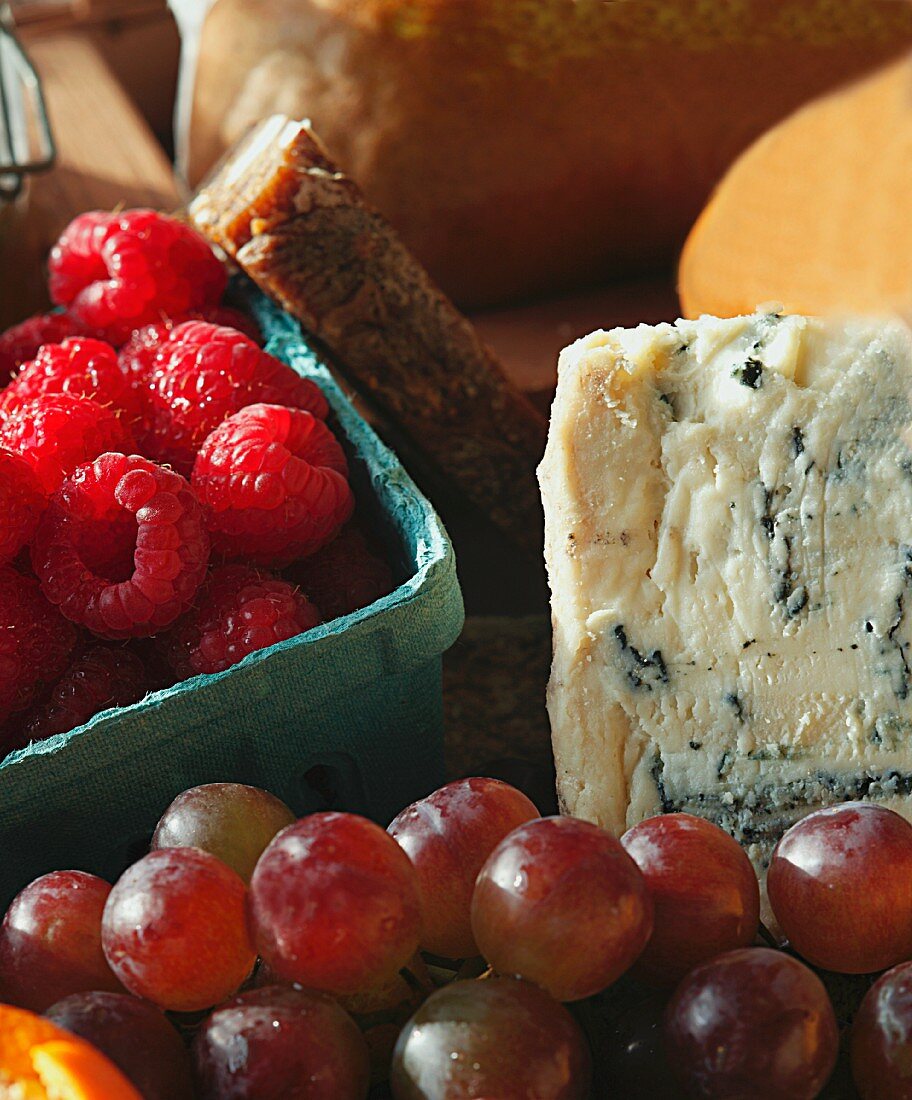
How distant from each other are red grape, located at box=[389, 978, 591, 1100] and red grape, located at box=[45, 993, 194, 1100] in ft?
0.23

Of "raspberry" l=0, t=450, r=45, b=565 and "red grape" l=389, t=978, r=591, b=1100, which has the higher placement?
"raspberry" l=0, t=450, r=45, b=565

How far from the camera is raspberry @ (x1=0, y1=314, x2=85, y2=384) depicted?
835 mm

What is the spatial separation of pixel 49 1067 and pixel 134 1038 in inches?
1.6

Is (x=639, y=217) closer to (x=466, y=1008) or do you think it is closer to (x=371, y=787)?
(x=371, y=787)

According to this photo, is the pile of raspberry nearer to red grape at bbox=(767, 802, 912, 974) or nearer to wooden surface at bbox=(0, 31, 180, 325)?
red grape at bbox=(767, 802, 912, 974)

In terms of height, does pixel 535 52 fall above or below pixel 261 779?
above

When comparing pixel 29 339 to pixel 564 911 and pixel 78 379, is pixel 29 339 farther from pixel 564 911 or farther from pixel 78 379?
pixel 564 911

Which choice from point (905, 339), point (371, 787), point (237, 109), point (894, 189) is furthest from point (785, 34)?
point (371, 787)

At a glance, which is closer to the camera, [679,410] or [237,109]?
[679,410]

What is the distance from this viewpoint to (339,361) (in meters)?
0.81

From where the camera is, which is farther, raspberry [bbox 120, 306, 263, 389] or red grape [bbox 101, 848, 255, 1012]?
raspberry [bbox 120, 306, 263, 389]

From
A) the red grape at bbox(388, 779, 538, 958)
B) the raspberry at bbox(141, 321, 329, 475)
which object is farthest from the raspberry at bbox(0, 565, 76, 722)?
the red grape at bbox(388, 779, 538, 958)

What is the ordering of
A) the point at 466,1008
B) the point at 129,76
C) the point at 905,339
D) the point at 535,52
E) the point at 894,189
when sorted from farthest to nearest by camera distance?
the point at 129,76, the point at 535,52, the point at 894,189, the point at 905,339, the point at 466,1008

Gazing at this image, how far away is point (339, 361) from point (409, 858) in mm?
451
